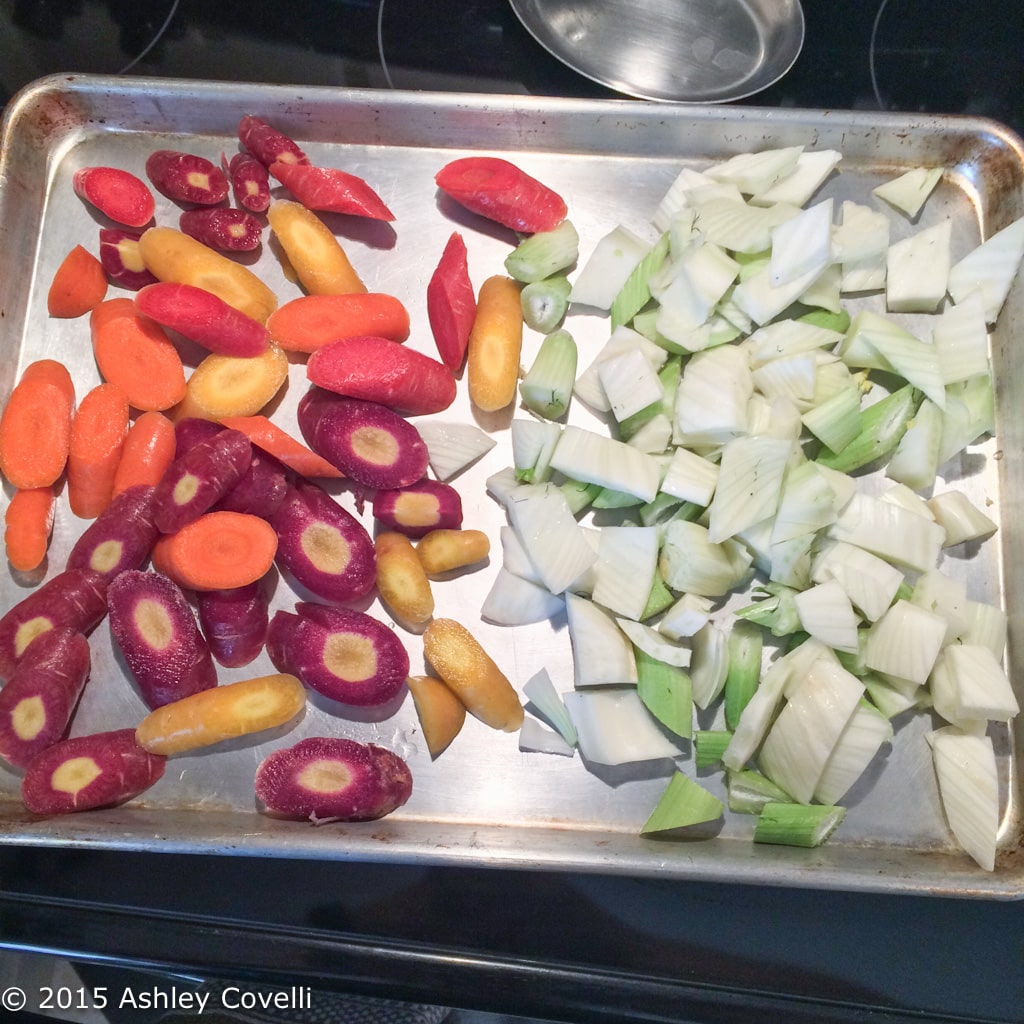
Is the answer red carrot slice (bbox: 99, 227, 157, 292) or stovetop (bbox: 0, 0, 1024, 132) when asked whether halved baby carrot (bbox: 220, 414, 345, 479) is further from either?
stovetop (bbox: 0, 0, 1024, 132)

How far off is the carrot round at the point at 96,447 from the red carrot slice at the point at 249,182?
36 centimetres

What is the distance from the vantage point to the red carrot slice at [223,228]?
48.0 inches

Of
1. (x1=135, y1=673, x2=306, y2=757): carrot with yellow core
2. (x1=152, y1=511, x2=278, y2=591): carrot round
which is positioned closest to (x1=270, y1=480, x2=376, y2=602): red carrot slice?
(x1=152, y1=511, x2=278, y2=591): carrot round

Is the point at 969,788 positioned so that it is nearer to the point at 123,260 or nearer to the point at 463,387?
the point at 463,387

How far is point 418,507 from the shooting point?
1.10m

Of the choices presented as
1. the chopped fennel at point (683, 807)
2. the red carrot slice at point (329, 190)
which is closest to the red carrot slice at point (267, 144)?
the red carrot slice at point (329, 190)

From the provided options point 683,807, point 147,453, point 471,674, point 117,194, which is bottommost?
point 683,807

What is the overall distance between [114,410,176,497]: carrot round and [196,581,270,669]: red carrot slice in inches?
7.1

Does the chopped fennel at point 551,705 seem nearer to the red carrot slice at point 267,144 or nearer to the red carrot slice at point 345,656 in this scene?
the red carrot slice at point 345,656

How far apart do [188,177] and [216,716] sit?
2.66ft

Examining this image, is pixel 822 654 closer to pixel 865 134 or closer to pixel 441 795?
pixel 441 795

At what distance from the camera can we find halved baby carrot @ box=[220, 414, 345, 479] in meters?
1.09

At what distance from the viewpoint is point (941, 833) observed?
105 centimetres

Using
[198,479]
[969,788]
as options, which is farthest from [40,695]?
[969,788]
